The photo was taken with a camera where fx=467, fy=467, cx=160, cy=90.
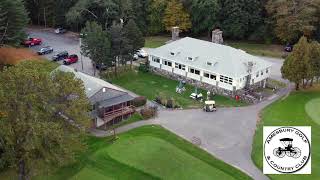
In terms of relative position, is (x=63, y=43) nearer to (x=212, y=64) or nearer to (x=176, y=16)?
(x=176, y=16)

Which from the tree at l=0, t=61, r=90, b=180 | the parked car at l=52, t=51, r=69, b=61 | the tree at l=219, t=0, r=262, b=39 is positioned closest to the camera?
the tree at l=0, t=61, r=90, b=180

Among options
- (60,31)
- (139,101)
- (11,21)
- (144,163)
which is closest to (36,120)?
(144,163)

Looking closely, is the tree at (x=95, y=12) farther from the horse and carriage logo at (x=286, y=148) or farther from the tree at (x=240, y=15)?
the horse and carriage logo at (x=286, y=148)

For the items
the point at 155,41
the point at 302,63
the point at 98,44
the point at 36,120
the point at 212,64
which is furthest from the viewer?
the point at 155,41

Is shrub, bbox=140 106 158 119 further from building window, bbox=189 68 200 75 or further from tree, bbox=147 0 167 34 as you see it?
tree, bbox=147 0 167 34

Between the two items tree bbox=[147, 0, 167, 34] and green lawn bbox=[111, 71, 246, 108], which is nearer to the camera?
green lawn bbox=[111, 71, 246, 108]

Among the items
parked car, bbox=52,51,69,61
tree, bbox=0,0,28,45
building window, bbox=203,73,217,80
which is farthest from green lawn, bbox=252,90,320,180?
tree, bbox=0,0,28,45
